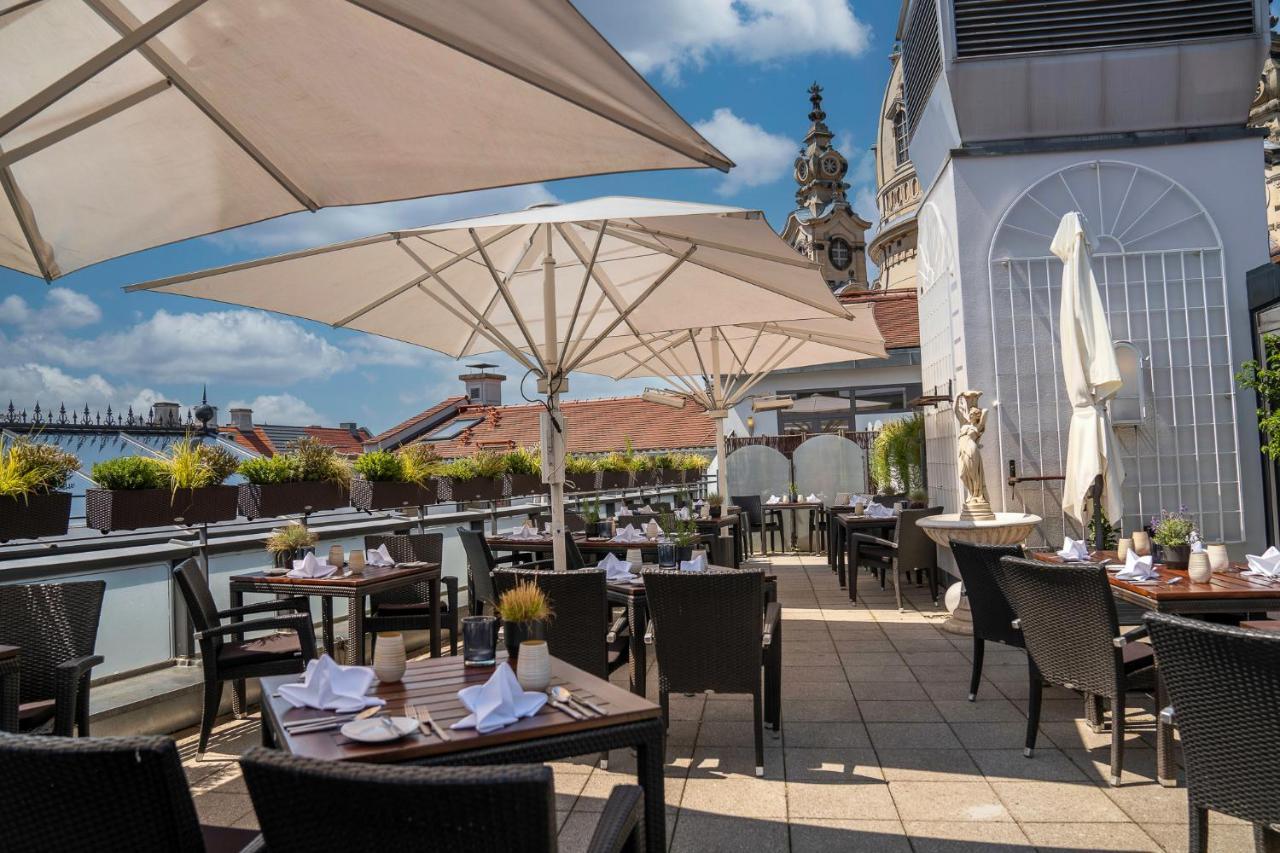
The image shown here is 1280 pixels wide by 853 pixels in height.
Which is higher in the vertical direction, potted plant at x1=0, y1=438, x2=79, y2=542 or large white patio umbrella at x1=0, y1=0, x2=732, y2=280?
large white patio umbrella at x1=0, y1=0, x2=732, y2=280

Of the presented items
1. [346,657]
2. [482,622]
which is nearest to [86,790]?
[482,622]

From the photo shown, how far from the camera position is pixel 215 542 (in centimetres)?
527

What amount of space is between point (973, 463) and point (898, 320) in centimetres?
1217

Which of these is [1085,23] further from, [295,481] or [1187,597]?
[295,481]

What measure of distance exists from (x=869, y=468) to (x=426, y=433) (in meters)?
15.1

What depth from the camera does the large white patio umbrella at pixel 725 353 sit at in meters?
10.1

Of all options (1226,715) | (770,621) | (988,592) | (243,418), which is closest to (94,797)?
(1226,715)

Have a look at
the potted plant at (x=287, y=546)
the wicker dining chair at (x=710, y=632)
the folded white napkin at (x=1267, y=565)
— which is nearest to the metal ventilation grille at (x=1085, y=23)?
the folded white napkin at (x=1267, y=565)

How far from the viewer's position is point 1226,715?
2498 mm

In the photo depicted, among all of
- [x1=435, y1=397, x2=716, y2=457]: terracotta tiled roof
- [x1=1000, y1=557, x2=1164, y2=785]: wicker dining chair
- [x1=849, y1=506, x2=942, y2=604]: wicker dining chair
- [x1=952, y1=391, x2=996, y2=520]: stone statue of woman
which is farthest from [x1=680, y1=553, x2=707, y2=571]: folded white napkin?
[x1=435, y1=397, x2=716, y2=457]: terracotta tiled roof

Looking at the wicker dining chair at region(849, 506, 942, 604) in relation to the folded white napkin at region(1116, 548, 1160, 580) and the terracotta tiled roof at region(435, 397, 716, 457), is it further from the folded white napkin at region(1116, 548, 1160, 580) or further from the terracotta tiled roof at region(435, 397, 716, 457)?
the terracotta tiled roof at region(435, 397, 716, 457)

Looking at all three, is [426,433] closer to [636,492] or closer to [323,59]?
[636,492]

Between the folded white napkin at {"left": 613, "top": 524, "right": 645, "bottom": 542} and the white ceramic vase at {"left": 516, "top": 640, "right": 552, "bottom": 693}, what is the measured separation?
417cm

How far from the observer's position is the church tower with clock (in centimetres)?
5884
